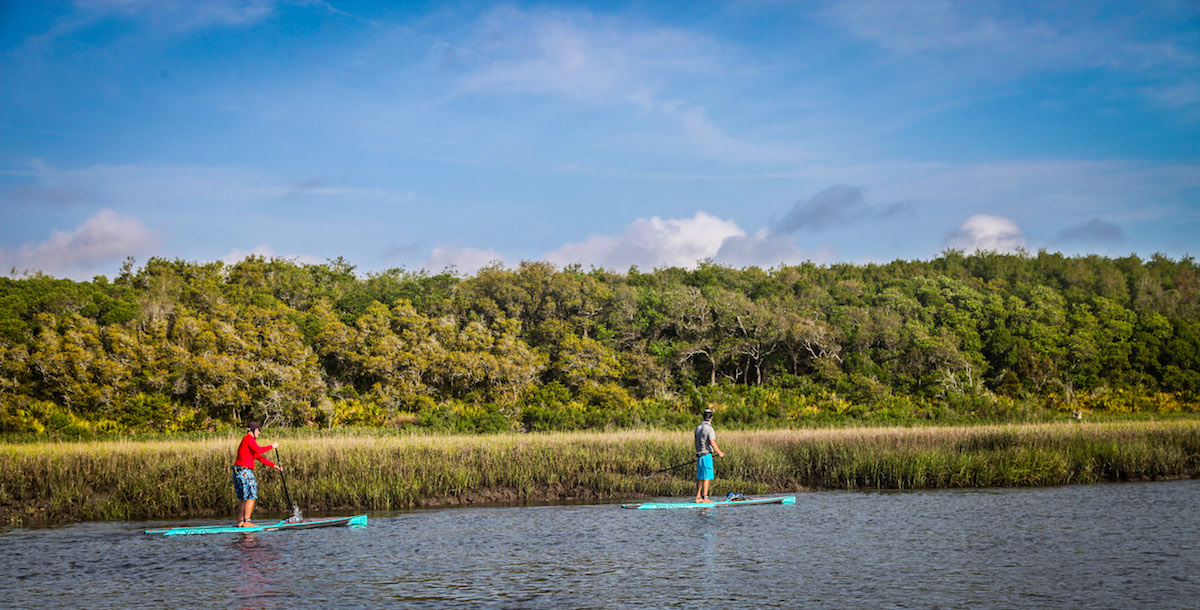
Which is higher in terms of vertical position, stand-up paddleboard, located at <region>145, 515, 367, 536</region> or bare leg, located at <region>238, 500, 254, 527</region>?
bare leg, located at <region>238, 500, 254, 527</region>

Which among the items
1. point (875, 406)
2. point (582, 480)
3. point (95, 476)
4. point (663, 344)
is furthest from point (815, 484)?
point (663, 344)

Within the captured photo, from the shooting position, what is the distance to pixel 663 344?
5859cm

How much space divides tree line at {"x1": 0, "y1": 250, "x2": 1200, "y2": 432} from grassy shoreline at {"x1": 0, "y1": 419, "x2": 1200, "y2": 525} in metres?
19.7

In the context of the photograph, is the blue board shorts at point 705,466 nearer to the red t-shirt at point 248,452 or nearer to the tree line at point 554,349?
the red t-shirt at point 248,452

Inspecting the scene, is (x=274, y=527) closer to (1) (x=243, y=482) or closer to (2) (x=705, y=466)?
(1) (x=243, y=482)

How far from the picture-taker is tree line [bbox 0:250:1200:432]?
46438 mm

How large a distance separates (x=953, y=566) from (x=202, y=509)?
1642cm

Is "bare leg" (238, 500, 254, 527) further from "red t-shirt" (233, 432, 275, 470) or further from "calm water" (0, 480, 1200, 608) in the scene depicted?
"red t-shirt" (233, 432, 275, 470)

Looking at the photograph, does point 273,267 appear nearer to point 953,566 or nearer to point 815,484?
point 815,484

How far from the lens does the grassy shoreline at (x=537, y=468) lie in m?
21.8

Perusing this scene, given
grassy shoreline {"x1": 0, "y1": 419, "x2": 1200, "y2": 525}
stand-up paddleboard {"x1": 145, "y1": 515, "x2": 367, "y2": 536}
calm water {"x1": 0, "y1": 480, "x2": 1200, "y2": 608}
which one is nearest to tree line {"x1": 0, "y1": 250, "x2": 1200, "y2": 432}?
grassy shoreline {"x1": 0, "y1": 419, "x2": 1200, "y2": 525}

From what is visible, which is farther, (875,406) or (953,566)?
(875,406)

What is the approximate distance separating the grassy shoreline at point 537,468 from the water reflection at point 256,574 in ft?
17.2

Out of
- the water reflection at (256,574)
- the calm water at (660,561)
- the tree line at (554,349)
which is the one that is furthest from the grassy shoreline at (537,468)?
the tree line at (554,349)
